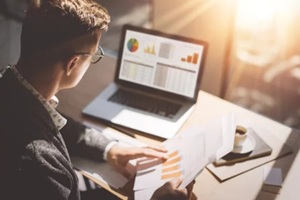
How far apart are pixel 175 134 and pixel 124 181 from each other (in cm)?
32

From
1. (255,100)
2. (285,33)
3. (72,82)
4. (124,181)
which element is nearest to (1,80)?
(72,82)

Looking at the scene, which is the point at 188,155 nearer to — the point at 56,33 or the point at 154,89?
the point at 154,89

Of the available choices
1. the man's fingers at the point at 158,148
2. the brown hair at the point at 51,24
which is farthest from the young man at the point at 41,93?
the man's fingers at the point at 158,148

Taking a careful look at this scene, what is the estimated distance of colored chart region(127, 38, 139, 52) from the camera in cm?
187

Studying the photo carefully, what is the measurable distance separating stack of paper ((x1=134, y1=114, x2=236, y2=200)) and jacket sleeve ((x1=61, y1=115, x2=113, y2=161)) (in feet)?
0.55

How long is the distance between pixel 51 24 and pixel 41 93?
0.21m

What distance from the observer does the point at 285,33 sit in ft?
8.54

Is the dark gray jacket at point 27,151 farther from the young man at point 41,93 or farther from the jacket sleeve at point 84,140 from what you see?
the jacket sleeve at point 84,140

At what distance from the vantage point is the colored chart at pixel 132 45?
1.87 m

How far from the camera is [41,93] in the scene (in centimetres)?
124

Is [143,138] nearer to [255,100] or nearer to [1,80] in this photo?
[1,80]

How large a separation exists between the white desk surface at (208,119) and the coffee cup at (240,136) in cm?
11

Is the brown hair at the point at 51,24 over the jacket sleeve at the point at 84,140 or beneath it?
over

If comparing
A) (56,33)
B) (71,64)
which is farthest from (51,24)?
(71,64)
